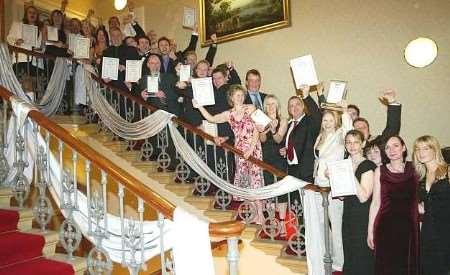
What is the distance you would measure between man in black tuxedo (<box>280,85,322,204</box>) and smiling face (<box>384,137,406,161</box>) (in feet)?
3.16

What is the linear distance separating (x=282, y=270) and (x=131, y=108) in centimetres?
311

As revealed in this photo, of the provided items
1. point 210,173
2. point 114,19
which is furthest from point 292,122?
point 114,19

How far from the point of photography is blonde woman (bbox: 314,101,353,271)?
11.9ft

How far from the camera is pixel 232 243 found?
199 centimetres

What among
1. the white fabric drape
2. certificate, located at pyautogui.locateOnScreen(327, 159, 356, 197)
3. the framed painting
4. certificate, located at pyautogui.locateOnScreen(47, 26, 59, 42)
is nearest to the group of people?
certificate, located at pyautogui.locateOnScreen(327, 159, 356, 197)

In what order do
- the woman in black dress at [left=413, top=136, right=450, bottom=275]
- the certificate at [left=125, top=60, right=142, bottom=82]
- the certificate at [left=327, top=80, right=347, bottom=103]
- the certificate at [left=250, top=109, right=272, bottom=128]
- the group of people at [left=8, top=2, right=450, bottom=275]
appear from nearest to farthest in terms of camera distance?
the woman in black dress at [left=413, top=136, right=450, bottom=275] → the group of people at [left=8, top=2, right=450, bottom=275] → the certificate at [left=327, top=80, right=347, bottom=103] → the certificate at [left=250, top=109, right=272, bottom=128] → the certificate at [left=125, top=60, right=142, bottom=82]

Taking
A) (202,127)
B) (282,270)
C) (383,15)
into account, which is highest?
(383,15)

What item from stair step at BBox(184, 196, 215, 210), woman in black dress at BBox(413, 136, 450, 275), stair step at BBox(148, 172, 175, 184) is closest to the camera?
woman in black dress at BBox(413, 136, 450, 275)

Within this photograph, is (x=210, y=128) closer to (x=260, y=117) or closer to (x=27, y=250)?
(x=260, y=117)

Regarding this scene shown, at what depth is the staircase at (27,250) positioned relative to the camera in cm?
247

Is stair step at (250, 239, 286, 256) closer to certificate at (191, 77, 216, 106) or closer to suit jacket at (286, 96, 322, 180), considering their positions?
suit jacket at (286, 96, 322, 180)

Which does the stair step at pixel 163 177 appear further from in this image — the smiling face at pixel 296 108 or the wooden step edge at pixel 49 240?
the wooden step edge at pixel 49 240

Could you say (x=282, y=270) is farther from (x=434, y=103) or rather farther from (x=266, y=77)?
(x=266, y=77)

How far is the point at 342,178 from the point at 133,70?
316 cm
